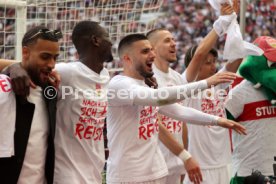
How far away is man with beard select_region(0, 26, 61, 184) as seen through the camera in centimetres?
337

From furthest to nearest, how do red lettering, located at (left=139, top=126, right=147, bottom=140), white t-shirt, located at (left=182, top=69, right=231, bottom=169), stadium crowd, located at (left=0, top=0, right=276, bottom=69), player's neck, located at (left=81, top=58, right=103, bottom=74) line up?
stadium crowd, located at (left=0, top=0, right=276, bottom=69) < white t-shirt, located at (left=182, top=69, right=231, bottom=169) < red lettering, located at (left=139, top=126, right=147, bottom=140) < player's neck, located at (left=81, top=58, right=103, bottom=74)

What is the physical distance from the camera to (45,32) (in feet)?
11.9

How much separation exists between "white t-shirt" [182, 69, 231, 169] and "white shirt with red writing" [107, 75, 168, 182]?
1.27 meters

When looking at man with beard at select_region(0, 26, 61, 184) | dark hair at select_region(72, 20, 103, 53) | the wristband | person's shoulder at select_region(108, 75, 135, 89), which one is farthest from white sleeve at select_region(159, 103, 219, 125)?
man with beard at select_region(0, 26, 61, 184)

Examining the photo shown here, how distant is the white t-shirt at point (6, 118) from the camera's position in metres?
3.32

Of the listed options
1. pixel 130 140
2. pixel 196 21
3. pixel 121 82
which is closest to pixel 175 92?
pixel 121 82

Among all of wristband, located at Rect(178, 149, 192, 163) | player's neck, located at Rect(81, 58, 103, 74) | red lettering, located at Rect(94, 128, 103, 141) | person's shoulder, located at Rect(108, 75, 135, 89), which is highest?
player's neck, located at Rect(81, 58, 103, 74)

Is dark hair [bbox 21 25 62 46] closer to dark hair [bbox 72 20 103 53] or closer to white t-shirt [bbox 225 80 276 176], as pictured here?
dark hair [bbox 72 20 103 53]

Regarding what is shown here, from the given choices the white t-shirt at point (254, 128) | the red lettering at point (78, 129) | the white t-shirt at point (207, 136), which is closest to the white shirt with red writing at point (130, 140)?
the red lettering at point (78, 129)

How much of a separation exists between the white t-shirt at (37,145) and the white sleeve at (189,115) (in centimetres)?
132

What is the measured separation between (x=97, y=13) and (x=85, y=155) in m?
2.74

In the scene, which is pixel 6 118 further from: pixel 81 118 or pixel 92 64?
pixel 92 64

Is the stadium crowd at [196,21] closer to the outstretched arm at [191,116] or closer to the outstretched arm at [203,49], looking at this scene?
the outstretched arm at [203,49]

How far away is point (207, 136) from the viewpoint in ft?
19.0
